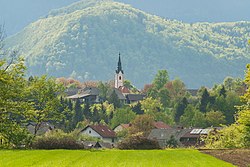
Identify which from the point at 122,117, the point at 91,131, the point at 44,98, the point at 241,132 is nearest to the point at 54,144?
the point at 44,98

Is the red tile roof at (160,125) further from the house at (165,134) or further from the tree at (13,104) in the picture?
the tree at (13,104)

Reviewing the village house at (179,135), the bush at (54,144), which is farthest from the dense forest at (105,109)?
the village house at (179,135)

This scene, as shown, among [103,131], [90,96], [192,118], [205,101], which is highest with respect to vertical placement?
[90,96]

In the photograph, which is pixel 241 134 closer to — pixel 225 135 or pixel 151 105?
pixel 225 135

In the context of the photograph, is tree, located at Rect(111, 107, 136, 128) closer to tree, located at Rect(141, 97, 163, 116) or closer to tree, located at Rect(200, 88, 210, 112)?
tree, located at Rect(141, 97, 163, 116)

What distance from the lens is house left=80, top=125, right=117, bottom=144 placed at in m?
113

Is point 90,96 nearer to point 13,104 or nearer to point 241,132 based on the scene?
point 241,132

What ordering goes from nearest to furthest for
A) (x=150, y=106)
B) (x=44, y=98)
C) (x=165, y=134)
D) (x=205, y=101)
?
1. (x=44, y=98)
2. (x=165, y=134)
3. (x=205, y=101)
4. (x=150, y=106)

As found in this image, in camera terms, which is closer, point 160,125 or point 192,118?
point 192,118

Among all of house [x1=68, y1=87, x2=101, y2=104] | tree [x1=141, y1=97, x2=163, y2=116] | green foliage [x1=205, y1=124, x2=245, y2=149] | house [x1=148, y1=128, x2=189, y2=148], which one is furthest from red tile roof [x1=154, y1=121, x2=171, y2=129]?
house [x1=68, y1=87, x2=101, y2=104]

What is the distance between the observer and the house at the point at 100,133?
113 metres

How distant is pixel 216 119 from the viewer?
113m

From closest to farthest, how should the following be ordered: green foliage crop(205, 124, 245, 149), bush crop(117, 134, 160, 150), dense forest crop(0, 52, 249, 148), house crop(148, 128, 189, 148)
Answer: dense forest crop(0, 52, 249, 148) → bush crop(117, 134, 160, 150) → green foliage crop(205, 124, 245, 149) → house crop(148, 128, 189, 148)

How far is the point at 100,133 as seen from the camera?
112938mm
